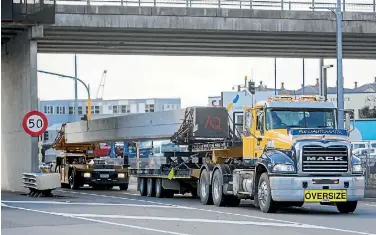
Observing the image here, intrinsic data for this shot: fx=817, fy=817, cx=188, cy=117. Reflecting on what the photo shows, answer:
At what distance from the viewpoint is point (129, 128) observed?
37.8 metres

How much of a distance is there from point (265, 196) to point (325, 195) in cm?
152

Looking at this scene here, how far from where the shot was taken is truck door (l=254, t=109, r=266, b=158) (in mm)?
20766

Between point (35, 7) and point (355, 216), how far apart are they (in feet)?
57.5

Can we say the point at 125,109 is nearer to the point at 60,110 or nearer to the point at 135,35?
the point at 60,110

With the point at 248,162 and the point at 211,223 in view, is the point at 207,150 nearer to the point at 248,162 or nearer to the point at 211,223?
the point at 248,162

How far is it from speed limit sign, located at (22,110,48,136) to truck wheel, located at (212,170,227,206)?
284 inches

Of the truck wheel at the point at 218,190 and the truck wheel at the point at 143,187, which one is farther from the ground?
the truck wheel at the point at 218,190

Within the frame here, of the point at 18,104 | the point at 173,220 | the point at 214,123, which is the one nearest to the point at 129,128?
the point at 18,104

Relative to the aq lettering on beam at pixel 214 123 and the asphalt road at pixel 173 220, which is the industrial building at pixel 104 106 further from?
the asphalt road at pixel 173 220

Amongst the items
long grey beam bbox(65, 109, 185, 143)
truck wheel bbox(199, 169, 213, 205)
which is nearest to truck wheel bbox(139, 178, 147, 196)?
long grey beam bbox(65, 109, 185, 143)

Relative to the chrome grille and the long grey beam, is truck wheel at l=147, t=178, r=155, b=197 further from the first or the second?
the chrome grille

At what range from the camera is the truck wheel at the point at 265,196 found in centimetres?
1962

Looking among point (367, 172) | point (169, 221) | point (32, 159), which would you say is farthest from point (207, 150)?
point (367, 172)

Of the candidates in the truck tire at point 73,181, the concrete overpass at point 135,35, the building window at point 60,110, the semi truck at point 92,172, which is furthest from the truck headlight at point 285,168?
the building window at point 60,110
